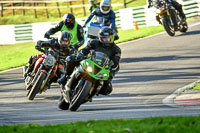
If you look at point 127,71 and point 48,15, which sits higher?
point 127,71

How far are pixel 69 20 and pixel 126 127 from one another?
741 centimetres

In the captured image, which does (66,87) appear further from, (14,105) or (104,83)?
(14,105)

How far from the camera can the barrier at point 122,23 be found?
26656mm

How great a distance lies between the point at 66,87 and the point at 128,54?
956 centimetres

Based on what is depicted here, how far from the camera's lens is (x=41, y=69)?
40.5ft

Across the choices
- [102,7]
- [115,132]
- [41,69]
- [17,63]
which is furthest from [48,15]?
[115,132]

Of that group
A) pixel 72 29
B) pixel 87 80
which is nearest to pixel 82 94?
pixel 87 80

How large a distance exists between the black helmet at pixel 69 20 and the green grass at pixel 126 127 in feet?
21.4

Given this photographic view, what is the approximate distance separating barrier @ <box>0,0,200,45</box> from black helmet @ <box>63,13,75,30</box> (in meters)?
12.6

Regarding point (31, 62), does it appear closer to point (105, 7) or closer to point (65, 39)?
point (65, 39)

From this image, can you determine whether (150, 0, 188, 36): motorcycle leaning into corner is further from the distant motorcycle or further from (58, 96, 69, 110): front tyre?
(58, 96, 69, 110): front tyre

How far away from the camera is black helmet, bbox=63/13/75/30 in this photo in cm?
1465

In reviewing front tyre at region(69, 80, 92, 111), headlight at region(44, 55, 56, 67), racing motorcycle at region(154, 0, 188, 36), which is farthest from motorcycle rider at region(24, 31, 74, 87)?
racing motorcycle at region(154, 0, 188, 36)

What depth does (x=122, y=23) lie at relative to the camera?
29031 mm
